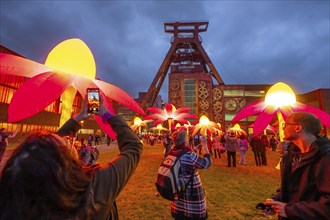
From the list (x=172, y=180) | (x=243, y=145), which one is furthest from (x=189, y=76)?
(x=172, y=180)

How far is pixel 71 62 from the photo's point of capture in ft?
7.67

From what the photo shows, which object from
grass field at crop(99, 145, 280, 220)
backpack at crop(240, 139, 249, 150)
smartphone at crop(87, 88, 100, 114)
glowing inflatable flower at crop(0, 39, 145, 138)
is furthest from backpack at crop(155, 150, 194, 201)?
backpack at crop(240, 139, 249, 150)

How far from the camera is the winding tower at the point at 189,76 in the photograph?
34562 millimetres

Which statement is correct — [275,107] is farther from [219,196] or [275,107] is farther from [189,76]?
[189,76]

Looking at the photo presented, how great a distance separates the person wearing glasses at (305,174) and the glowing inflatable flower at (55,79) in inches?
73.2

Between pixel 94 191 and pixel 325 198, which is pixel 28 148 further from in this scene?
pixel 325 198

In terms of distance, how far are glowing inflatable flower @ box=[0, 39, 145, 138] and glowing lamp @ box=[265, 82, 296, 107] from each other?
2.56 m

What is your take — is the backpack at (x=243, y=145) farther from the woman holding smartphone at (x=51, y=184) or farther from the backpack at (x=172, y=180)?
the woman holding smartphone at (x=51, y=184)

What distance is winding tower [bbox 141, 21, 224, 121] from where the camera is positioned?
34562 mm

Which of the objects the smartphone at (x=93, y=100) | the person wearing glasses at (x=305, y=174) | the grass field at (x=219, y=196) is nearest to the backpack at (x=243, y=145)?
the grass field at (x=219, y=196)

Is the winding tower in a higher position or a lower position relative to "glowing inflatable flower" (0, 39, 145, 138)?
higher

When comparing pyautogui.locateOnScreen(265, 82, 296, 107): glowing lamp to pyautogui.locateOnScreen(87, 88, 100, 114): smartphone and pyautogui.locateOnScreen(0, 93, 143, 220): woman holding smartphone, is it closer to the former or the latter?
pyautogui.locateOnScreen(87, 88, 100, 114): smartphone

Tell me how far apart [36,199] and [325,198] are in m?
1.88

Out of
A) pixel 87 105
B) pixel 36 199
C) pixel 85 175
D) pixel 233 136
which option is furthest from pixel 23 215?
pixel 233 136
